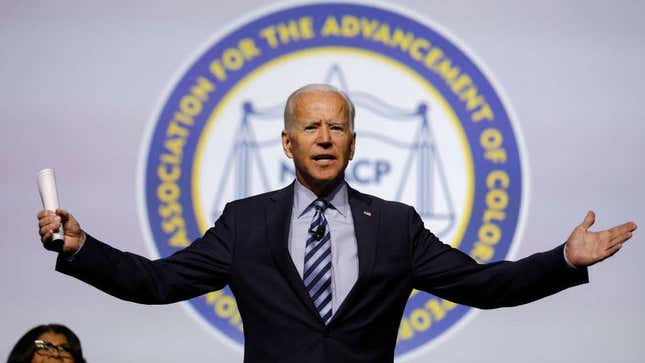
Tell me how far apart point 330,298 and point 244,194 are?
1501 mm

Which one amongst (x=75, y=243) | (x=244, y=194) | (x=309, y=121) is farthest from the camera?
(x=244, y=194)

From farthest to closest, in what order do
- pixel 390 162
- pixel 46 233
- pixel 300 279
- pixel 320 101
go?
1. pixel 390 162
2. pixel 320 101
3. pixel 300 279
4. pixel 46 233

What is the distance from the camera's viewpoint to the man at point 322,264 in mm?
2252

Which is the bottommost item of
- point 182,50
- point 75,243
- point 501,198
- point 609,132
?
point 75,243

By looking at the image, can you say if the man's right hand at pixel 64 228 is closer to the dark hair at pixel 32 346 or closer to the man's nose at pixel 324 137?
the dark hair at pixel 32 346

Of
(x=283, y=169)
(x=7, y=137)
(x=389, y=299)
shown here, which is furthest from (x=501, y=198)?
(x=7, y=137)

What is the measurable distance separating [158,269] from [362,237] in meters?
0.51

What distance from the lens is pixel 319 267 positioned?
2301mm

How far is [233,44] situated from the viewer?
12.5ft

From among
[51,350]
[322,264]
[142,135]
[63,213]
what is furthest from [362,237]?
[142,135]

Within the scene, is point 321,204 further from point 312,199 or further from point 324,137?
point 324,137

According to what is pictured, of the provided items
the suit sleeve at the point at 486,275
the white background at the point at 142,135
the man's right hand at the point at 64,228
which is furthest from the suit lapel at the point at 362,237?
the white background at the point at 142,135

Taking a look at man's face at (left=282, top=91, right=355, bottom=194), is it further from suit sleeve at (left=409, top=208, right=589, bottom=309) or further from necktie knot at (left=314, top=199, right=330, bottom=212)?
suit sleeve at (left=409, top=208, right=589, bottom=309)

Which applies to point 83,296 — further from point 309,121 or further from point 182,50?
point 309,121
